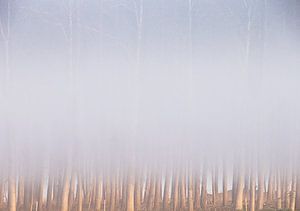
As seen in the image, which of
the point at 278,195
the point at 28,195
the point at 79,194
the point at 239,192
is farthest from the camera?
the point at 278,195

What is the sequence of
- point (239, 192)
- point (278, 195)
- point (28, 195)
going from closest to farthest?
point (28, 195), point (239, 192), point (278, 195)

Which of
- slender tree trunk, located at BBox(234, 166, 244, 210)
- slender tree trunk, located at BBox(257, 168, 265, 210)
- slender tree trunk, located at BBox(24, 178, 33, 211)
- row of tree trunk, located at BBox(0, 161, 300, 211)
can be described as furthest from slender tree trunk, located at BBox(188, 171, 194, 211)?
slender tree trunk, located at BBox(24, 178, 33, 211)

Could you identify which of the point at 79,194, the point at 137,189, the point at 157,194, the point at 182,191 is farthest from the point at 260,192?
the point at 79,194

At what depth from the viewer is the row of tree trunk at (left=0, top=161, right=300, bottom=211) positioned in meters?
2.88

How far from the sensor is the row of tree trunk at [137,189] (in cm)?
288

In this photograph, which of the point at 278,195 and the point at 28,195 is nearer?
the point at 28,195

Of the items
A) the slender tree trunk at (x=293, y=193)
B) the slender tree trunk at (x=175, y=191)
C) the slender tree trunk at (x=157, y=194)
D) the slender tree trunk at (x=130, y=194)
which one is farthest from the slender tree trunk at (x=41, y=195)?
the slender tree trunk at (x=293, y=193)

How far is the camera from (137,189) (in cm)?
298

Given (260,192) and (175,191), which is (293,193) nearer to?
(260,192)

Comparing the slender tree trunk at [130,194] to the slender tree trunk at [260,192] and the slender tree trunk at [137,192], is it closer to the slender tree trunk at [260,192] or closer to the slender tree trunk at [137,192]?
the slender tree trunk at [137,192]

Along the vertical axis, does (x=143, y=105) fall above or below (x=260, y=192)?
above

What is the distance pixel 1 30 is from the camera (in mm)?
2861

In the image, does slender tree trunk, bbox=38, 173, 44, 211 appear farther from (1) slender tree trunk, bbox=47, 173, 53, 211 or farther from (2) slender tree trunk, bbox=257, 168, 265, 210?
(2) slender tree trunk, bbox=257, 168, 265, 210

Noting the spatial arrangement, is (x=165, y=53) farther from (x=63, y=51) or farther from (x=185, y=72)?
(x=63, y=51)
